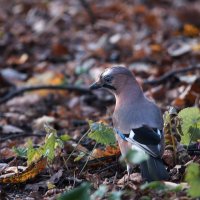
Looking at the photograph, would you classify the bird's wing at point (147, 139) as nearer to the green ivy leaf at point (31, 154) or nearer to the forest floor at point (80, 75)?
the forest floor at point (80, 75)

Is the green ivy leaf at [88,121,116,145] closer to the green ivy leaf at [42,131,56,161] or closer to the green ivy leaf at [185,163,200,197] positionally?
the green ivy leaf at [42,131,56,161]

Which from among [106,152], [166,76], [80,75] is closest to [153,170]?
[106,152]

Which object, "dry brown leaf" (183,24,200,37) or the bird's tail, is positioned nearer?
the bird's tail

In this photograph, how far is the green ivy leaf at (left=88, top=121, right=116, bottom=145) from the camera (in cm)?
410

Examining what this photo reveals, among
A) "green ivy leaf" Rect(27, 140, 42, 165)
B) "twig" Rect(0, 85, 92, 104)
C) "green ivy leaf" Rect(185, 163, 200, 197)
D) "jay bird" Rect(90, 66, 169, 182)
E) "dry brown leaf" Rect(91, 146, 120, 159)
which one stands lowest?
"twig" Rect(0, 85, 92, 104)

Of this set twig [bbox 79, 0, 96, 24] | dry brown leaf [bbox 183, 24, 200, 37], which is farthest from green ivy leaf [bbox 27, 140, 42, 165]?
twig [bbox 79, 0, 96, 24]

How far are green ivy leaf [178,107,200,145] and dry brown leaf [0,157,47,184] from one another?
94 centimetres

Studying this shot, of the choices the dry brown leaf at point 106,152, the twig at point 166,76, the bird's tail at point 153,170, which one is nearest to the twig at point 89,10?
the twig at point 166,76

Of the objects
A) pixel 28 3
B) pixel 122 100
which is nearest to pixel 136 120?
pixel 122 100

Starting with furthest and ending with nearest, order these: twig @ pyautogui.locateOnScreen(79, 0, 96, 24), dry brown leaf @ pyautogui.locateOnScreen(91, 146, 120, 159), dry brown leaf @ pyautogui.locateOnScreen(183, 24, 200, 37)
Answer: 1. twig @ pyautogui.locateOnScreen(79, 0, 96, 24)
2. dry brown leaf @ pyautogui.locateOnScreen(183, 24, 200, 37)
3. dry brown leaf @ pyautogui.locateOnScreen(91, 146, 120, 159)

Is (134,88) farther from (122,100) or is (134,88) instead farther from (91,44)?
(91,44)

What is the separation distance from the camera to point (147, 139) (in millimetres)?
3840

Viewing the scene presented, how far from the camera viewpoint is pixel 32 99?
7.27 meters

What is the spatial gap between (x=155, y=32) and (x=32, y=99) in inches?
101
